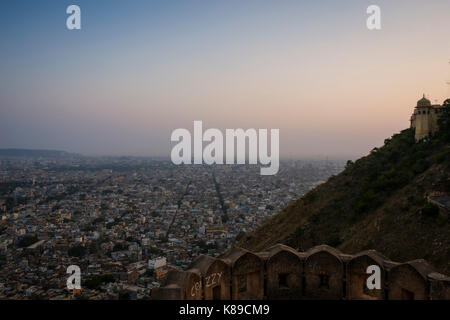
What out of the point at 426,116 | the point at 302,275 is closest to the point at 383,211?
the point at 426,116

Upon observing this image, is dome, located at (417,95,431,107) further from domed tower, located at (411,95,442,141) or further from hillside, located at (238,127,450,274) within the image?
hillside, located at (238,127,450,274)

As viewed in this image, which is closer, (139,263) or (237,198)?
(139,263)

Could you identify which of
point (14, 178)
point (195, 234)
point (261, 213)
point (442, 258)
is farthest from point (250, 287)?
point (14, 178)

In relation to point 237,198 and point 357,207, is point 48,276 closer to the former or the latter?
point 357,207

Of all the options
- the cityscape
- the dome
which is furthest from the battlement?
the dome

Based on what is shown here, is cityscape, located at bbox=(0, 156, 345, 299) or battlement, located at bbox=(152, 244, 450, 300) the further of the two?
cityscape, located at bbox=(0, 156, 345, 299)

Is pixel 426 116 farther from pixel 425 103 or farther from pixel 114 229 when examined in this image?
pixel 114 229
